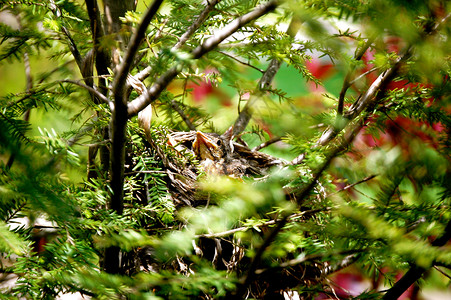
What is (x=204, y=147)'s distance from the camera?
1039 millimetres

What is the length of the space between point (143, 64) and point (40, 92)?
0.35 meters

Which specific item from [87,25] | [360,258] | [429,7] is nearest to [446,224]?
[360,258]

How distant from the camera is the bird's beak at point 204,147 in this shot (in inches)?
40.5

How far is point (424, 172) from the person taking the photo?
0.29 meters

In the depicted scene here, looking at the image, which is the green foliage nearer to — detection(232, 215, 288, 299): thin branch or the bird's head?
detection(232, 215, 288, 299): thin branch

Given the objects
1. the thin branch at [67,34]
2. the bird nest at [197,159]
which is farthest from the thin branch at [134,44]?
the bird nest at [197,159]

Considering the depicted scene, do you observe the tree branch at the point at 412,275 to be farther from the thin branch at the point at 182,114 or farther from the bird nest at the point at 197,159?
the thin branch at the point at 182,114

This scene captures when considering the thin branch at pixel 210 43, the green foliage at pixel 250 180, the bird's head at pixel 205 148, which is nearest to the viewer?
the green foliage at pixel 250 180

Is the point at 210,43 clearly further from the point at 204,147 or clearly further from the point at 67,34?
the point at 204,147

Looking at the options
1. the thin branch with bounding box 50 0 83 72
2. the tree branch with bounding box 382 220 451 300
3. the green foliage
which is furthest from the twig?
the tree branch with bounding box 382 220 451 300

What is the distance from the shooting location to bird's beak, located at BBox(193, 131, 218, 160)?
1.03 metres

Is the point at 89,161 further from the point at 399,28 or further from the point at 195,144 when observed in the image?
the point at 399,28

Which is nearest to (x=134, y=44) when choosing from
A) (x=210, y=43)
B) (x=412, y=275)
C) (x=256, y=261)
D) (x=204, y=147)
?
(x=210, y=43)

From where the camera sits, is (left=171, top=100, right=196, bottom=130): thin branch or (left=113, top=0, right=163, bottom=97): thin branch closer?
(left=113, top=0, right=163, bottom=97): thin branch
